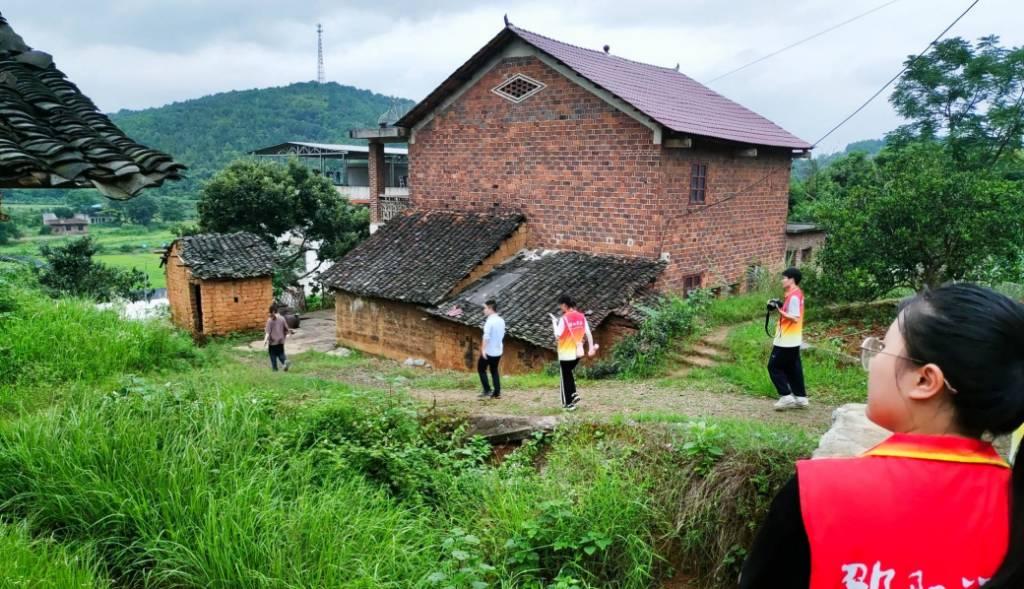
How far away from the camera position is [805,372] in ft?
29.4

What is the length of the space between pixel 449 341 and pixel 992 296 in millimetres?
12467

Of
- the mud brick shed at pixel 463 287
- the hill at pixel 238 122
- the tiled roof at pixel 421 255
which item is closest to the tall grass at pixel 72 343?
the mud brick shed at pixel 463 287

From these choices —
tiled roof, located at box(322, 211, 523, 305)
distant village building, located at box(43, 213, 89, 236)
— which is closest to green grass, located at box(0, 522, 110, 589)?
tiled roof, located at box(322, 211, 523, 305)

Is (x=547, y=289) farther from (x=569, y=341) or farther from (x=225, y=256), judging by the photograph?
(x=225, y=256)

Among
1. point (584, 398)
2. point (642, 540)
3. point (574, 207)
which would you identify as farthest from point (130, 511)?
point (574, 207)

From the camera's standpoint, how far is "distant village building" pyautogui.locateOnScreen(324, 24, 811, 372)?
42.0ft

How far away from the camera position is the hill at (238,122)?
163 ft

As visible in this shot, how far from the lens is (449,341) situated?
13.7 m

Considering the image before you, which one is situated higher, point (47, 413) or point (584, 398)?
point (47, 413)

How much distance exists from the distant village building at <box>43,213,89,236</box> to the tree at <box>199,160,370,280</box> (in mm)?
33863

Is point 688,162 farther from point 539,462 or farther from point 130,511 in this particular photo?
point 130,511

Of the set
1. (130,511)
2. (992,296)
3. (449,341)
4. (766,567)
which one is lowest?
(449,341)

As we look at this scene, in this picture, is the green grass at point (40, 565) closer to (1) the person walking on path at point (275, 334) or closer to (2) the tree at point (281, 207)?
(1) the person walking on path at point (275, 334)

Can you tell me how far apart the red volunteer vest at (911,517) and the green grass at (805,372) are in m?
7.16
